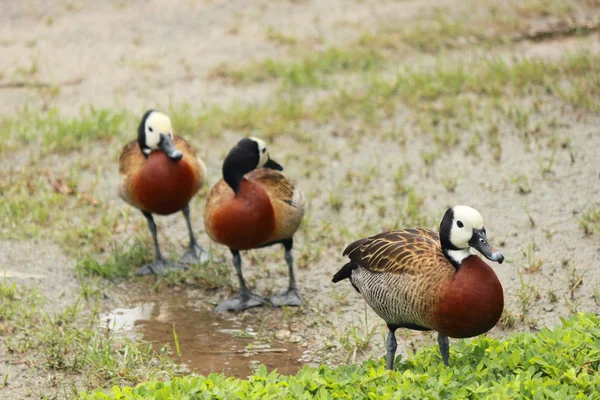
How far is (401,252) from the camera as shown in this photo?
5145mm

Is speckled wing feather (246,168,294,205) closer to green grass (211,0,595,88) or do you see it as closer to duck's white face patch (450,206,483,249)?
duck's white face patch (450,206,483,249)

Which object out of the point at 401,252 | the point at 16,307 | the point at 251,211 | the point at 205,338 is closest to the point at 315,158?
the point at 251,211

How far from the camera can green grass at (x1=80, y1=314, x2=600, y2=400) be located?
431 cm

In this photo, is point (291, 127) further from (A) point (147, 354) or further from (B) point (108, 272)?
(A) point (147, 354)

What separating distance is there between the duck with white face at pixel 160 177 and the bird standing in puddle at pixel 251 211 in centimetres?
50

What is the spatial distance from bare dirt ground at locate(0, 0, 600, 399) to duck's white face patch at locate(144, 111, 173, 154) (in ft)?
2.90

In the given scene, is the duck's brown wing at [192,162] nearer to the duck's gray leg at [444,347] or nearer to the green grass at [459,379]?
the green grass at [459,379]

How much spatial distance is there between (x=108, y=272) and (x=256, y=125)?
9.38 feet

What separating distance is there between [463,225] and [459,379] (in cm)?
81

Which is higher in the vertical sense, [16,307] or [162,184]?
[162,184]

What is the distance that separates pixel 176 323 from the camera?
6352mm

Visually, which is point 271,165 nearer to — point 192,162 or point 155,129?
point 192,162

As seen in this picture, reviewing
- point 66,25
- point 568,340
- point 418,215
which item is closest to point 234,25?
point 66,25

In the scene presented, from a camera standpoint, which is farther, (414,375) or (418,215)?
(418,215)
